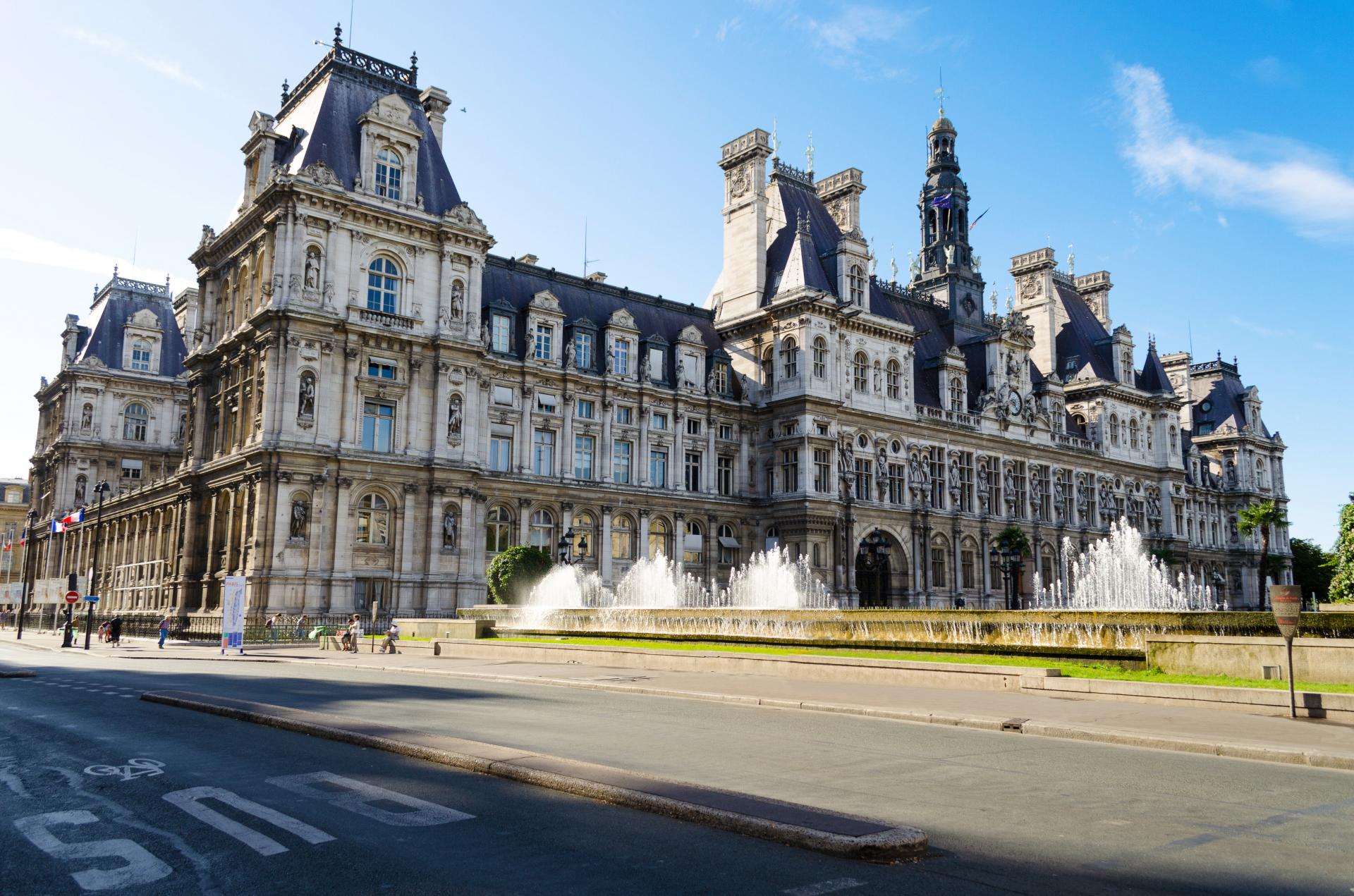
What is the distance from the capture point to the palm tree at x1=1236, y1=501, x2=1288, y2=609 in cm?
8419

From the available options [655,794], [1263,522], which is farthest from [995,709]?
[1263,522]

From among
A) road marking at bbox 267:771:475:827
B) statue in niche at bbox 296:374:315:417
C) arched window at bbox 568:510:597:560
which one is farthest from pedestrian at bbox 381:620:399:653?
road marking at bbox 267:771:475:827

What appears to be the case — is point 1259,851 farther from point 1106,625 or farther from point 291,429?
point 291,429

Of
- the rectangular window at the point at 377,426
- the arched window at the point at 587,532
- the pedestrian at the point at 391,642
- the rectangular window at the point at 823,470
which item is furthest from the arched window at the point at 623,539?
the pedestrian at the point at 391,642

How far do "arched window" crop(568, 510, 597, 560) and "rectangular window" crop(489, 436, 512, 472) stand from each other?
15.2 ft

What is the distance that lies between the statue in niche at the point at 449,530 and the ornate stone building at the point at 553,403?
0.13 metres

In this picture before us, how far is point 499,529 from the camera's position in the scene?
50750 millimetres

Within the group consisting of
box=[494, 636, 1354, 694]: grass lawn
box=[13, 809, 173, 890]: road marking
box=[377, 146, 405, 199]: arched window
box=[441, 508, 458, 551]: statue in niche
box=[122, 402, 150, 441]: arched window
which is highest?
box=[377, 146, 405, 199]: arched window

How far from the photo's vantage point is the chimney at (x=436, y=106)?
52938 mm

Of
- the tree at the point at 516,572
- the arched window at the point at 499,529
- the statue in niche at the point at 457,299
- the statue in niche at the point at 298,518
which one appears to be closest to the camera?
the tree at the point at 516,572

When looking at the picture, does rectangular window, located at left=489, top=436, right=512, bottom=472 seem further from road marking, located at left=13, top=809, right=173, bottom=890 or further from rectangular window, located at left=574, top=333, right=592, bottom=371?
road marking, located at left=13, top=809, right=173, bottom=890

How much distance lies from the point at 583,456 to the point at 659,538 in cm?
648

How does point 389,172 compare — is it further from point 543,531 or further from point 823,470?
point 823,470

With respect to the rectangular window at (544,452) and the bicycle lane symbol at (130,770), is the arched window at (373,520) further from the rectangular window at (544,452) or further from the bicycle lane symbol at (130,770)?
the bicycle lane symbol at (130,770)
